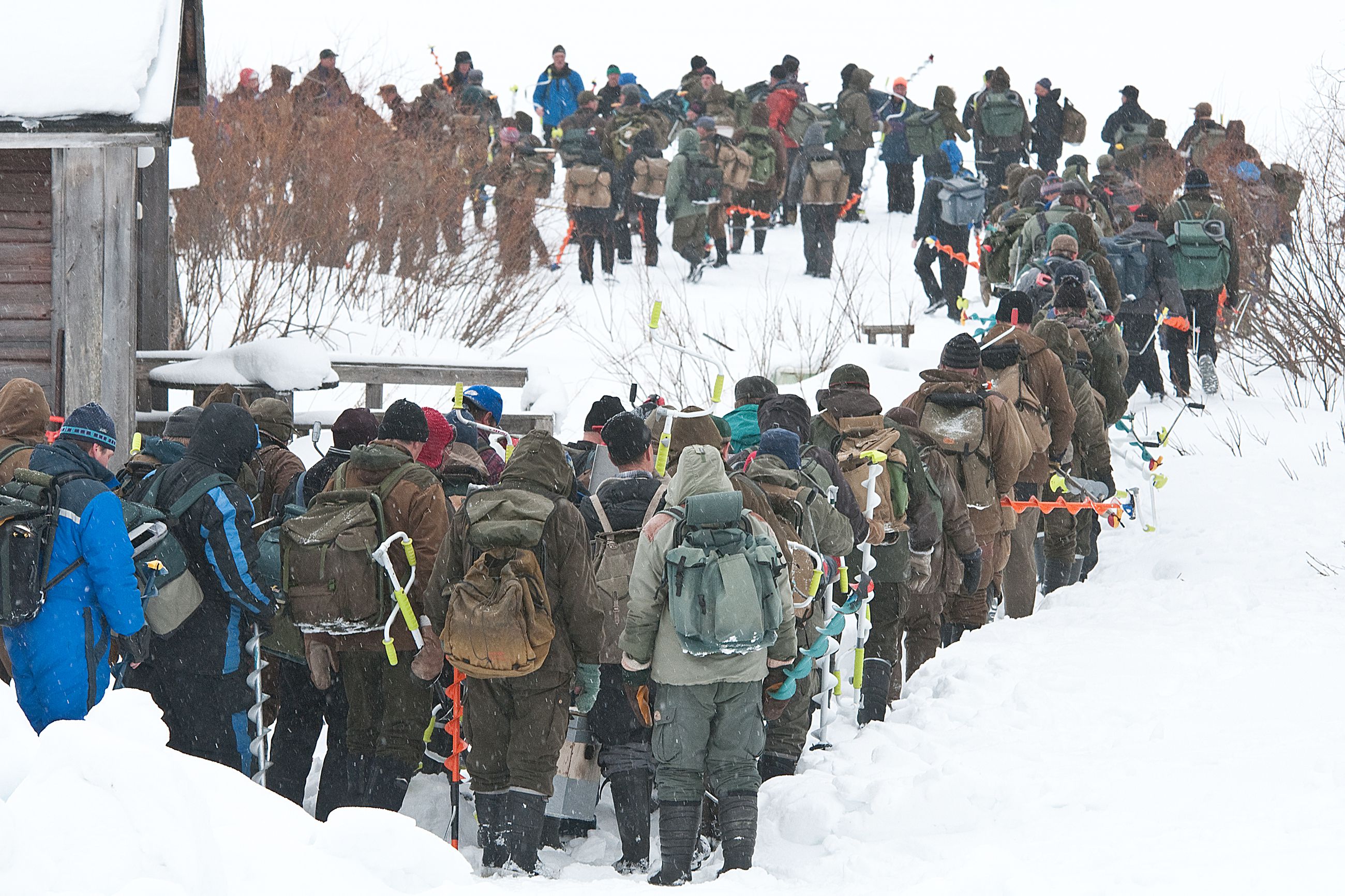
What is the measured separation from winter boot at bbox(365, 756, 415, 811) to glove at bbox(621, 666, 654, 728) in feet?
3.07

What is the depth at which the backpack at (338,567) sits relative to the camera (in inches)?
214

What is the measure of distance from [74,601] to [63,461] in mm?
499

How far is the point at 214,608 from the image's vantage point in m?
5.61

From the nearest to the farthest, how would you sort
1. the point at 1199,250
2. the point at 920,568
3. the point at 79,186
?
the point at 920,568, the point at 79,186, the point at 1199,250

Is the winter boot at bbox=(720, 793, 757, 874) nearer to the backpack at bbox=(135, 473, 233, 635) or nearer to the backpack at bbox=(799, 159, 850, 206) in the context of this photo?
the backpack at bbox=(135, 473, 233, 635)

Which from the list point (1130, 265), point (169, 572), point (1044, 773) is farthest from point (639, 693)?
point (1130, 265)

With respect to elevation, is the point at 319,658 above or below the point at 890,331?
below

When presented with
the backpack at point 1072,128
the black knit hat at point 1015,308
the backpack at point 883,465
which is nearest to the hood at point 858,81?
the backpack at point 1072,128

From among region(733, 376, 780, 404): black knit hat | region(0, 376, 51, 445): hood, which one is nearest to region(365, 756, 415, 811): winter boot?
region(0, 376, 51, 445): hood

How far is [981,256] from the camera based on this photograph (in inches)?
579

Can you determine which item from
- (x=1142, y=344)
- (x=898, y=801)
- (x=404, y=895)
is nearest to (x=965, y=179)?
(x=1142, y=344)

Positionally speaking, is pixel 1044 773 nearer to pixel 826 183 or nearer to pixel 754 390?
pixel 754 390

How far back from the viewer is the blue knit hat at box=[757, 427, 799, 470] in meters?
5.96

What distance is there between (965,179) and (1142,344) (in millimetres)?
3965
